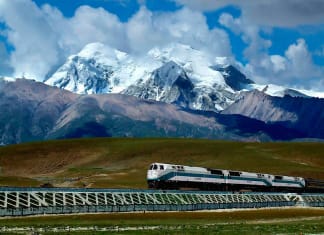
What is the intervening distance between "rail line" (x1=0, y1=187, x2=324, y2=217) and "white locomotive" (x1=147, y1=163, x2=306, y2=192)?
11.5m

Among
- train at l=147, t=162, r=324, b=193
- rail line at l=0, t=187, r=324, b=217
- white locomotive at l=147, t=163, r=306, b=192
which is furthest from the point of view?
train at l=147, t=162, r=324, b=193

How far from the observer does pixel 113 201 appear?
110250mm

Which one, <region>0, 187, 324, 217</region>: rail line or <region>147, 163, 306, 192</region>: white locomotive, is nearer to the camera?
<region>0, 187, 324, 217</region>: rail line

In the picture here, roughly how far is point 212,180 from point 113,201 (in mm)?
45542

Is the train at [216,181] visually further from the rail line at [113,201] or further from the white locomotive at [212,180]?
the rail line at [113,201]

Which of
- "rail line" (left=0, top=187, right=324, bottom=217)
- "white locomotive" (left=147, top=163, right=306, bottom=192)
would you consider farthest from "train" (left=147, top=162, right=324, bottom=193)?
"rail line" (left=0, top=187, right=324, bottom=217)

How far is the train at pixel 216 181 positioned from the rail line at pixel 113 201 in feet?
38.0

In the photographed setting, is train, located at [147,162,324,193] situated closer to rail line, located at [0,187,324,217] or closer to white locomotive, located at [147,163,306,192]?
white locomotive, located at [147,163,306,192]

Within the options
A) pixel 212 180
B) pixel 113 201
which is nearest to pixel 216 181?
pixel 212 180

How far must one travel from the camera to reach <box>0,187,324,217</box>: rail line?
97.4 m

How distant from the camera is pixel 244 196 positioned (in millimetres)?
137375

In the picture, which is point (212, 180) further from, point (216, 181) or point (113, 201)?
point (113, 201)

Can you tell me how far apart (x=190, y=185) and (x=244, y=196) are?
1377cm

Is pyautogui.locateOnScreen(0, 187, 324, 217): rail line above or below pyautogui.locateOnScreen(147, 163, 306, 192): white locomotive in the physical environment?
below
